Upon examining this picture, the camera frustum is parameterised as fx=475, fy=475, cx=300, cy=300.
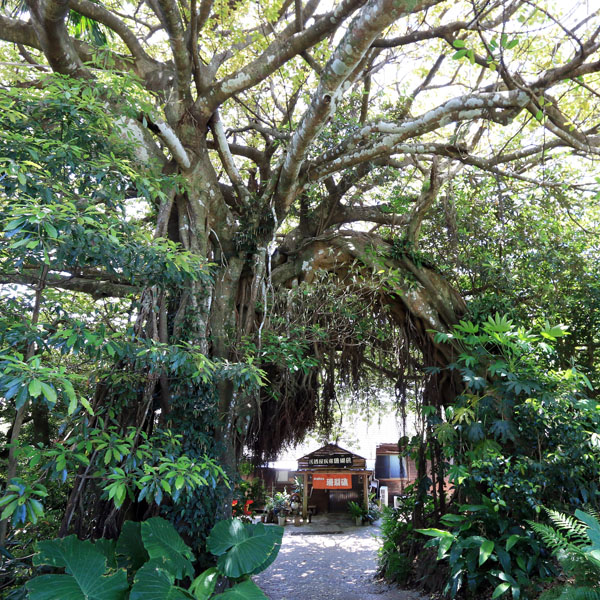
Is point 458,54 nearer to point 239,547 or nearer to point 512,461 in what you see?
point 512,461

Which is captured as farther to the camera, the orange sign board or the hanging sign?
the hanging sign

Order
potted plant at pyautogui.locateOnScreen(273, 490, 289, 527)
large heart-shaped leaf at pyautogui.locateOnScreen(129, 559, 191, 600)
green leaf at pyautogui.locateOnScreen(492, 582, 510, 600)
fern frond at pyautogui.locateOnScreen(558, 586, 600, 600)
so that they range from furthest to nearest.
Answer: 1. potted plant at pyautogui.locateOnScreen(273, 490, 289, 527)
2. green leaf at pyautogui.locateOnScreen(492, 582, 510, 600)
3. fern frond at pyautogui.locateOnScreen(558, 586, 600, 600)
4. large heart-shaped leaf at pyautogui.locateOnScreen(129, 559, 191, 600)

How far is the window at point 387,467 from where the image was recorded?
1378 cm

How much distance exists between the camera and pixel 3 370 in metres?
1.88

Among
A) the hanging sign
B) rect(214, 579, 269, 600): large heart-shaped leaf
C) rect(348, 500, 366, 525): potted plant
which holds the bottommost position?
rect(348, 500, 366, 525): potted plant

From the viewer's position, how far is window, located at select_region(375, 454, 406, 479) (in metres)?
13.8

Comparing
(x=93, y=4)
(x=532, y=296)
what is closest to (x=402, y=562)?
(x=532, y=296)

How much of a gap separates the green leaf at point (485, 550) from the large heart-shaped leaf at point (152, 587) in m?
2.26

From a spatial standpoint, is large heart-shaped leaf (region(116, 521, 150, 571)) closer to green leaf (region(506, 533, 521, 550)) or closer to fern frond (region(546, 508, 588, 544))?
green leaf (region(506, 533, 521, 550))

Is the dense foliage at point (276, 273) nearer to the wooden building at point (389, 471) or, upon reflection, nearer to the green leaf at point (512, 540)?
the green leaf at point (512, 540)

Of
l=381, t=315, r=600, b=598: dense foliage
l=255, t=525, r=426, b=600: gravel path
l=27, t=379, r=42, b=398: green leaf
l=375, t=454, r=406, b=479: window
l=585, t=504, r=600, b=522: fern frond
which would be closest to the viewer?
l=27, t=379, r=42, b=398: green leaf

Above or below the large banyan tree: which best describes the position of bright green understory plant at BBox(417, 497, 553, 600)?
below

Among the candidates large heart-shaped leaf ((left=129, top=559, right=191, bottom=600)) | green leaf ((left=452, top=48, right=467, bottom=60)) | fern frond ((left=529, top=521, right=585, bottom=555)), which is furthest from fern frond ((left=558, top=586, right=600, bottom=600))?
green leaf ((left=452, top=48, right=467, bottom=60))

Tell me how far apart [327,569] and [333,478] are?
4.54 meters
